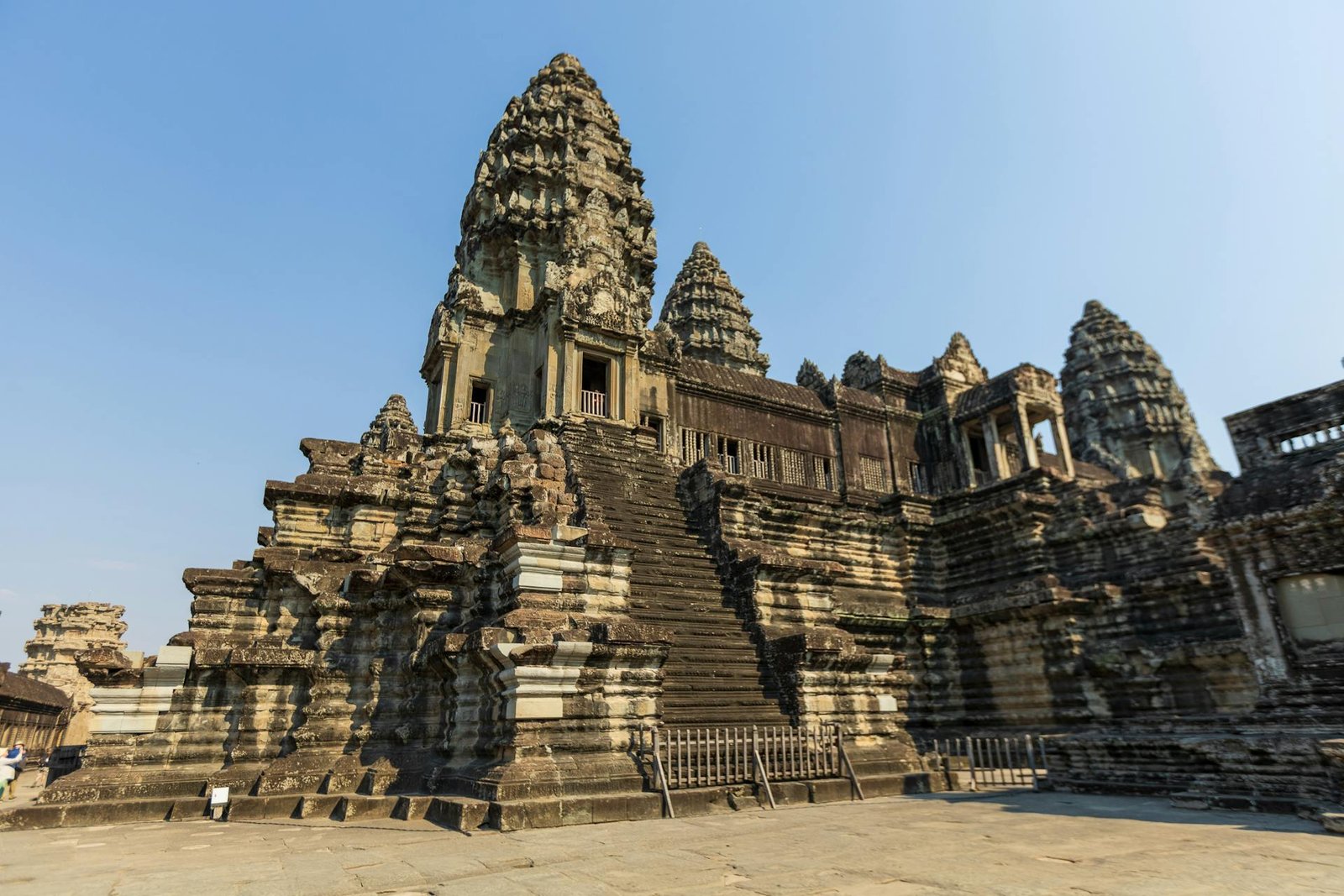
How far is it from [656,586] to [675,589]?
43cm

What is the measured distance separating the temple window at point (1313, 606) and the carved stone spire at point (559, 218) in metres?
16.8

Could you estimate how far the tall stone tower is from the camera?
869 inches

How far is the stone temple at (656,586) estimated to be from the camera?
11164 mm

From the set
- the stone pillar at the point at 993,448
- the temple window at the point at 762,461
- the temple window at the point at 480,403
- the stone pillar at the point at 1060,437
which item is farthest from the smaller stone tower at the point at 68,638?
the stone pillar at the point at 1060,437

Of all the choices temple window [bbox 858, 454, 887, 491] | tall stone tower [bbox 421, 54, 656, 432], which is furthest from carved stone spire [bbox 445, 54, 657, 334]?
temple window [bbox 858, 454, 887, 491]

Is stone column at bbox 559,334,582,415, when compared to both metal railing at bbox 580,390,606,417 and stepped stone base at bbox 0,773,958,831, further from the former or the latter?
stepped stone base at bbox 0,773,958,831

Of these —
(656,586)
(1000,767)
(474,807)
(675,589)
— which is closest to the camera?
(474,807)

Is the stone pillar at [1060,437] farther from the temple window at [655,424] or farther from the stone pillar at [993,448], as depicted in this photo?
the temple window at [655,424]

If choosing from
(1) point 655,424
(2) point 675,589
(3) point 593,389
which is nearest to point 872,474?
(1) point 655,424

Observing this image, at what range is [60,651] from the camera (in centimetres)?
4253

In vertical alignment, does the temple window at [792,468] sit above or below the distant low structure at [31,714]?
above

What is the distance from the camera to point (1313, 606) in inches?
432

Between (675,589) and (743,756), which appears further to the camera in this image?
(675,589)

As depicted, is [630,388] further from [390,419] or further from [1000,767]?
[390,419]
